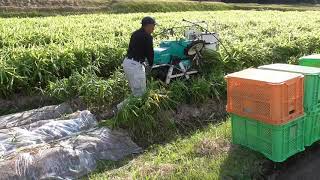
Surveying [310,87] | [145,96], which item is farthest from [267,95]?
[145,96]

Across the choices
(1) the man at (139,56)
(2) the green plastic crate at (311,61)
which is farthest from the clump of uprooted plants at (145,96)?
(2) the green plastic crate at (311,61)

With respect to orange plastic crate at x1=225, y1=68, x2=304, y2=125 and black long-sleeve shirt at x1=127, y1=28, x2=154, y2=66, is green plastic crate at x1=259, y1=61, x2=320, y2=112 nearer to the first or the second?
orange plastic crate at x1=225, y1=68, x2=304, y2=125

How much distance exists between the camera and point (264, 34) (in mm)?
13344

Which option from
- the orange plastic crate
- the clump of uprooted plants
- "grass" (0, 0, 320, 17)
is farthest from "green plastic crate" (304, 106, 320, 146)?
"grass" (0, 0, 320, 17)

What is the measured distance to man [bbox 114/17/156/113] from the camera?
6.82 metres

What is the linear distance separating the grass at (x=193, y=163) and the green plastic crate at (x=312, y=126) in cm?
65

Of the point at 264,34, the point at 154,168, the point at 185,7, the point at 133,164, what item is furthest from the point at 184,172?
the point at 185,7

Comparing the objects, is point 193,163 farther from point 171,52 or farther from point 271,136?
point 171,52

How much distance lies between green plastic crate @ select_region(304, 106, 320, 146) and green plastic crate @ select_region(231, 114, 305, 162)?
0.11 metres

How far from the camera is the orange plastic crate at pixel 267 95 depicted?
17.2 ft

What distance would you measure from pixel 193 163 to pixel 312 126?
5.83 ft

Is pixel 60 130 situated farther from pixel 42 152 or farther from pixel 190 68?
pixel 190 68

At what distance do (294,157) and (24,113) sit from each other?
4313 millimetres

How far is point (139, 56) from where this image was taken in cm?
692
